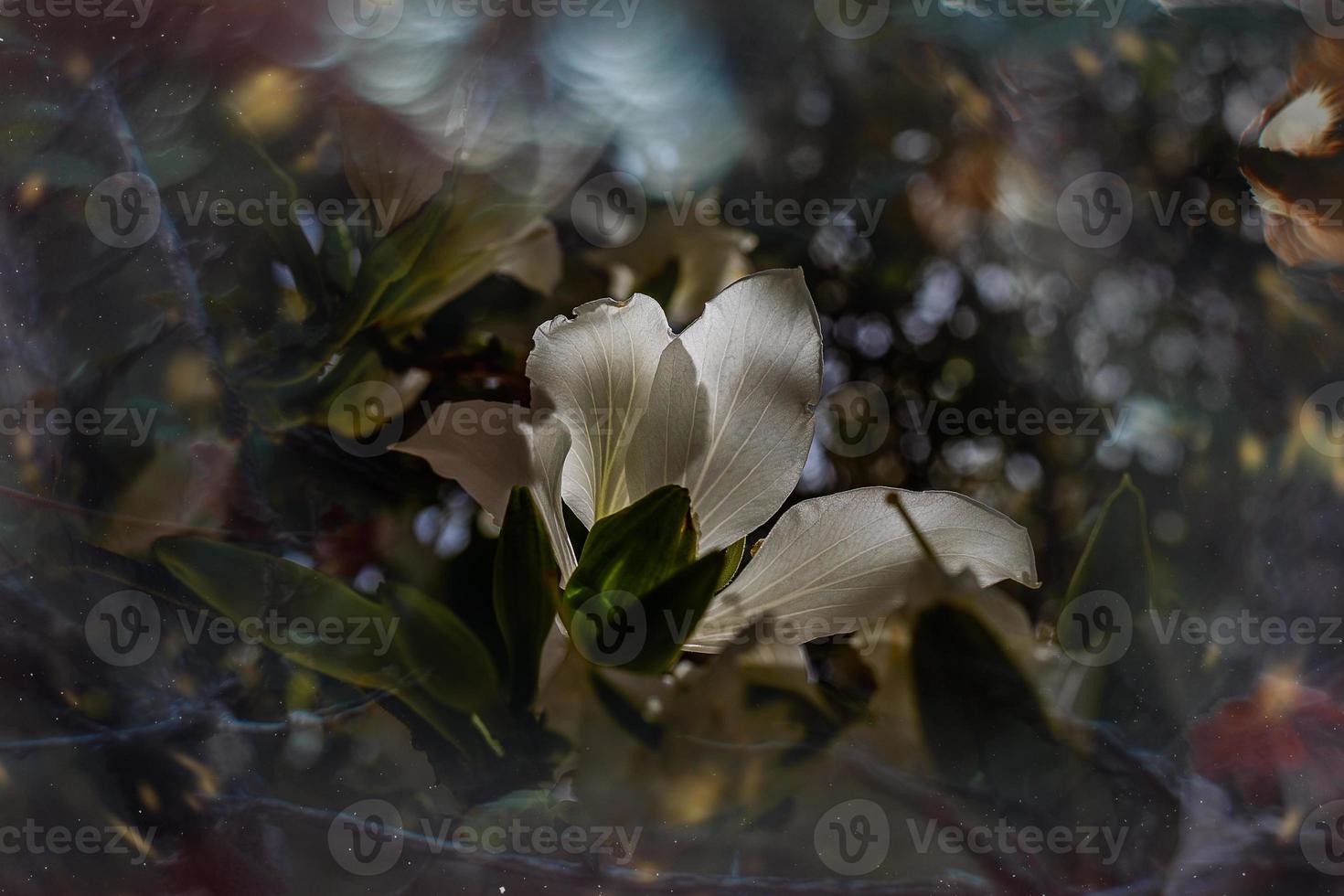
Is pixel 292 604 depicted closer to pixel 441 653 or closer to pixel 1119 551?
pixel 441 653

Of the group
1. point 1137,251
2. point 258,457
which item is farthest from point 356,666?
point 1137,251

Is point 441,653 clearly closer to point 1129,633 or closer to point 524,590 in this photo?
point 524,590

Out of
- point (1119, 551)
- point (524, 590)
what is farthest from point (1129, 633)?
point (524, 590)

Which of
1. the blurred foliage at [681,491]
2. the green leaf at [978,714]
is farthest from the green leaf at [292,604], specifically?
the green leaf at [978,714]

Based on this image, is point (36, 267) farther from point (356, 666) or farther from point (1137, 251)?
point (1137, 251)

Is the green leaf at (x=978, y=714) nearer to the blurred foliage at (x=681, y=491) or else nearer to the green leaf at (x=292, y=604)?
the blurred foliage at (x=681, y=491)

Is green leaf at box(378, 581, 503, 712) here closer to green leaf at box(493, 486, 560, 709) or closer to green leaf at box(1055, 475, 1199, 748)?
green leaf at box(493, 486, 560, 709)

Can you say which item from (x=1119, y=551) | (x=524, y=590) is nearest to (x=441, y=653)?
(x=524, y=590)
